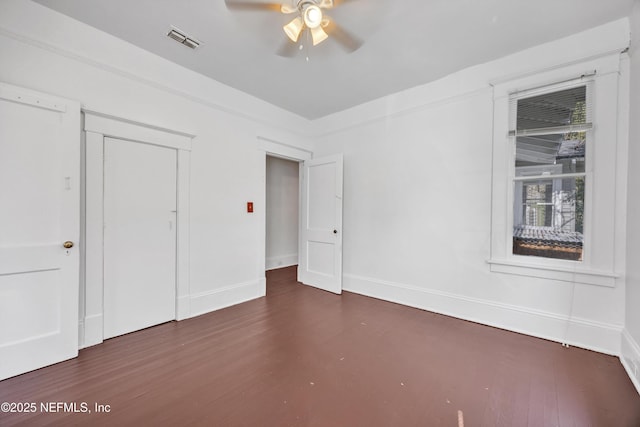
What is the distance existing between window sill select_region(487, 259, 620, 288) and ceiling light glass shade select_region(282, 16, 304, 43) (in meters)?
2.92

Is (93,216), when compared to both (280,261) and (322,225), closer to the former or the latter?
(322,225)

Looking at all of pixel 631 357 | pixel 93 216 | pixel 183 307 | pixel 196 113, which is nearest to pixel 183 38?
pixel 196 113

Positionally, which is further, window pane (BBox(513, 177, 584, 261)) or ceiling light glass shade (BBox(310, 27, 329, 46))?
window pane (BBox(513, 177, 584, 261))

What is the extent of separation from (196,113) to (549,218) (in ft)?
13.3

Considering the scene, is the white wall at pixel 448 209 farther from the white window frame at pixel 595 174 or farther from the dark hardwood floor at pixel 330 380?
the dark hardwood floor at pixel 330 380

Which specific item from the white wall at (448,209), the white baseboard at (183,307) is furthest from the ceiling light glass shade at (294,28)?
the white baseboard at (183,307)

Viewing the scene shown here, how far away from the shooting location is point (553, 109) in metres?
2.55

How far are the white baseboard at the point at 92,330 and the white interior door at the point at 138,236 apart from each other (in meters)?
0.06

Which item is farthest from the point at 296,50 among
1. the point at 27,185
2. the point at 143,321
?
the point at 143,321

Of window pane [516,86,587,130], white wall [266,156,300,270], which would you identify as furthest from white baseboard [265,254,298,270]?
window pane [516,86,587,130]

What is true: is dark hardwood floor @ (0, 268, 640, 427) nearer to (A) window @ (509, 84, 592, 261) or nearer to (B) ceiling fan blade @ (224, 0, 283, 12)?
(A) window @ (509, 84, 592, 261)

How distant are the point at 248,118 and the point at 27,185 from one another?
2329mm

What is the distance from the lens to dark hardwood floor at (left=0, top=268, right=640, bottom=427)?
5.10 feet

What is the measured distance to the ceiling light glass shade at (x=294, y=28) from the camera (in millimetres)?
1840
